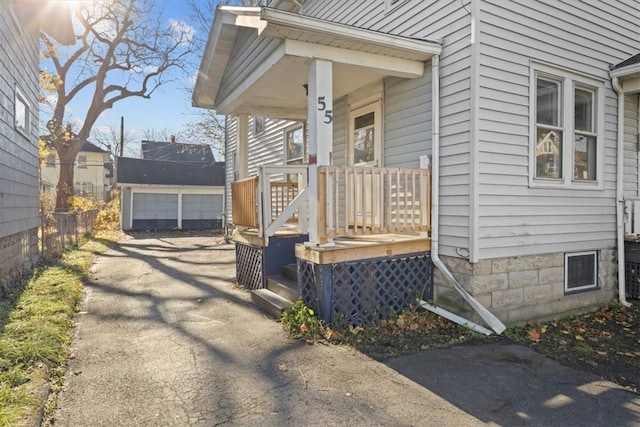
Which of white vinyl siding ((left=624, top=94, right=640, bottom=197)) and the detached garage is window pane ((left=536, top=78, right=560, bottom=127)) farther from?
the detached garage

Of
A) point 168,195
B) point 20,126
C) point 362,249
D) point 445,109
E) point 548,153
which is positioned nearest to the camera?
point 362,249

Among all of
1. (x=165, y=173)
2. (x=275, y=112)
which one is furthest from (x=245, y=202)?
(x=165, y=173)

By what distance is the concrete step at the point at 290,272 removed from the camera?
595cm

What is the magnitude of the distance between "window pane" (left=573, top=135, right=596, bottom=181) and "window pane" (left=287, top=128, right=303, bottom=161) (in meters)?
5.42

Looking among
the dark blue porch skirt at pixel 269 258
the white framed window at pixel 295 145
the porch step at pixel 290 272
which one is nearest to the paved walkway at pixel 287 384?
the porch step at pixel 290 272

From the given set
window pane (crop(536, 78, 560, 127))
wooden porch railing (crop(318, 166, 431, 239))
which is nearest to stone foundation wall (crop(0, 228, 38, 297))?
wooden porch railing (crop(318, 166, 431, 239))

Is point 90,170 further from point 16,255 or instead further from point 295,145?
point 16,255

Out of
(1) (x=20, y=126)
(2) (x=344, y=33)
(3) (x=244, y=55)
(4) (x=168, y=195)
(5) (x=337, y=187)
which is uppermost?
(3) (x=244, y=55)

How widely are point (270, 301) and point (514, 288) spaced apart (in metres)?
3.16

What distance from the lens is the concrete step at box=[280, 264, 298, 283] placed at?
595 cm

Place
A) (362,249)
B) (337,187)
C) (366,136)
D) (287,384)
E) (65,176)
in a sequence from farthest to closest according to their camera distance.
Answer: (65,176)
(366,136)
(362,249)
(337,187)
(287,384)

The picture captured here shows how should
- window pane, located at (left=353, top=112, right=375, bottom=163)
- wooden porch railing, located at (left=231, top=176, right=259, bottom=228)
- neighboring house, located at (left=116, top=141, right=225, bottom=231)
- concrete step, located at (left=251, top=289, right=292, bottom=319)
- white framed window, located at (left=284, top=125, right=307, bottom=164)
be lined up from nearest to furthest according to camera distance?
concrete step, located at (left=251, top=289, right=292, bottom=319) < wooden porch railing, located at (left=231, top=176, right=259, bottom=228) < window pane, located at (left=353, top=112, right=375, bottom=163) < white framed window, located at (left=284, top=125, right=307, bottom=164) < neighboring house, located at (left=116, top=141, right=225, bottom=231)

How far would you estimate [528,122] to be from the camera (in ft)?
17.0

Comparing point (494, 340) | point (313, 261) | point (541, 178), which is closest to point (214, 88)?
point (313, 261)
